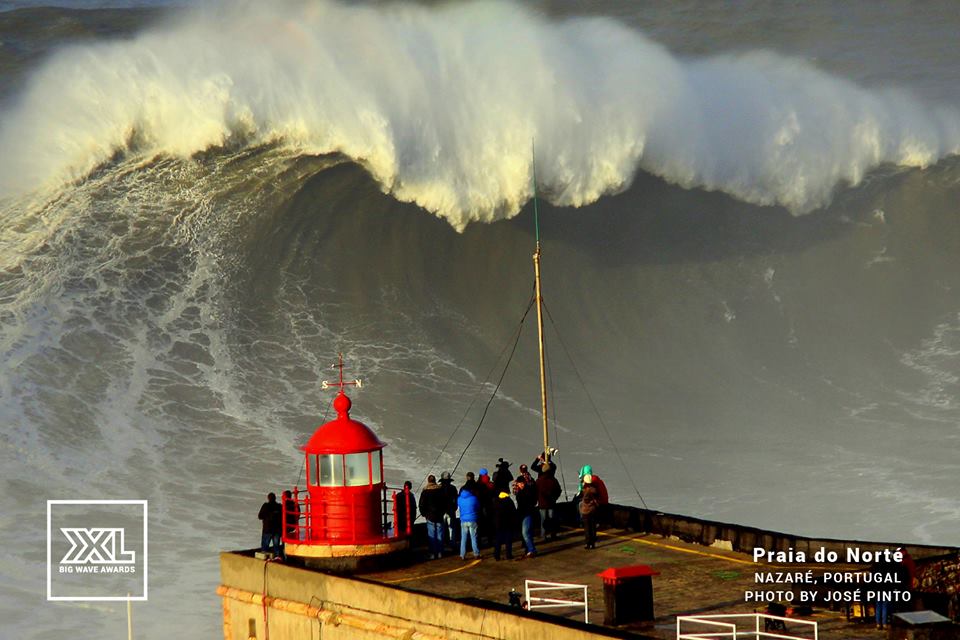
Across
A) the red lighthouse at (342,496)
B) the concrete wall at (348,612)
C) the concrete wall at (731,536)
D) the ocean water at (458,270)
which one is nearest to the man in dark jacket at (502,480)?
the concrete wall at (731,536)

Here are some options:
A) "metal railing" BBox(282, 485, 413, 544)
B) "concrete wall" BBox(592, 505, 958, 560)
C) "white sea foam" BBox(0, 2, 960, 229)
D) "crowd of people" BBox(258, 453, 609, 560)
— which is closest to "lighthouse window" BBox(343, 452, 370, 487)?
"metal railing" BBox(282, 485, 413, 544)

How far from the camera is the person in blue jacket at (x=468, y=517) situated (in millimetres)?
13148

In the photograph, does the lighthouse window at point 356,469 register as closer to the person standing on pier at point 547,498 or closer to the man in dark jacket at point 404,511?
the man in dark jacket at point 404,511

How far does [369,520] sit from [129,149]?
704 inches

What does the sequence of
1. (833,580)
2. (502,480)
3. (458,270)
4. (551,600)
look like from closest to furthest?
(551,600), (833,580), (502,480), (458,270)

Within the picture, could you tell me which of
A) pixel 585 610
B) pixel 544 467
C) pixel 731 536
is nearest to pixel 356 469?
pixel 544 467

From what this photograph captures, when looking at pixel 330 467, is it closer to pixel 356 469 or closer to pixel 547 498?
pixel 356 469

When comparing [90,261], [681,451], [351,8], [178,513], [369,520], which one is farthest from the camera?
[351,8]

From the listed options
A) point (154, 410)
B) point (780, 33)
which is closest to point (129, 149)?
point (154, 410)

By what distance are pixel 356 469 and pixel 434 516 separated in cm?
92

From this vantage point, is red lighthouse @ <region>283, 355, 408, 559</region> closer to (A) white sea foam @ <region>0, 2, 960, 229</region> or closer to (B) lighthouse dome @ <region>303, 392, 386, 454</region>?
(B) lighthouse dome @ <region>303, 392, 386, 454</region>

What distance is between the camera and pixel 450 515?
13.6 metres

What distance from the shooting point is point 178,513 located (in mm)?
18812

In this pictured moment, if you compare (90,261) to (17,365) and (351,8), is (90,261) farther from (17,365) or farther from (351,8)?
(351,8)
